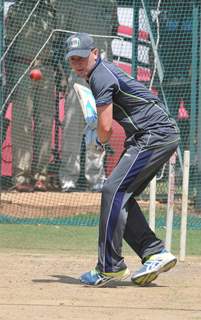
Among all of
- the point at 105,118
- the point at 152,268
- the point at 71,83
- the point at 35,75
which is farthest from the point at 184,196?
the point at 71,83

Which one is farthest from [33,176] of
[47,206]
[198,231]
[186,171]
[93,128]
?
[93,128]

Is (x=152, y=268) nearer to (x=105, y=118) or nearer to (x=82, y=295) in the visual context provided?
(x=82, y=295)

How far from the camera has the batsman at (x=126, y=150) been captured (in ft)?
23.0

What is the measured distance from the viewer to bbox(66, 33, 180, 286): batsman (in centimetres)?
702

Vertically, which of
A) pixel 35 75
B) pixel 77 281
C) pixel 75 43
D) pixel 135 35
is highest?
pixel 75 43

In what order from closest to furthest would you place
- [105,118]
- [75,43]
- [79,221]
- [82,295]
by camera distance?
[82,295] → [105,118] → [75,43] → [79,221]

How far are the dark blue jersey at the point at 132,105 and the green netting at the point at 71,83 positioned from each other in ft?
20.8

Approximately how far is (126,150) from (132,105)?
36 centimetres

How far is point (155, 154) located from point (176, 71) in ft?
24.1

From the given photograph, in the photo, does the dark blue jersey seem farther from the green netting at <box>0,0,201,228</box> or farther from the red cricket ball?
the red cricket ball

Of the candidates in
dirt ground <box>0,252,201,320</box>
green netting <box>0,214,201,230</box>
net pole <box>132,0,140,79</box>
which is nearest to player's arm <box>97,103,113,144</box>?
dirt ground <box>0,252,201,320</box>

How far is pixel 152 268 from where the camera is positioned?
7.13 metres

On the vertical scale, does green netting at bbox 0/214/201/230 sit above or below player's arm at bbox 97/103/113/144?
below

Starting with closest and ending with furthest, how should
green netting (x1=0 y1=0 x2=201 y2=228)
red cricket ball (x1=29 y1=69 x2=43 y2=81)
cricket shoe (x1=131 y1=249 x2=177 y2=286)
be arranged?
1. cricket shoe (x1=131 y1=249 x2=177 y2=286)
2. red cricket ball (x1=29 y1=69 x2=43 y2=81)
3. green netting (x1=0 y1=0 x2=201 y2=228)
